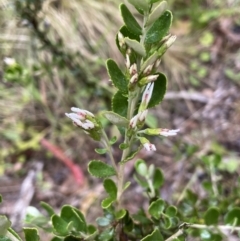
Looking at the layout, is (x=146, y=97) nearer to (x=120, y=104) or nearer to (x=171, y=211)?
(x=120, y=104)

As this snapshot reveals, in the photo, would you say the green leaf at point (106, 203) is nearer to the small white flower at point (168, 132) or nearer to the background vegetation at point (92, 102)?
the small white flower at point (168, 132)

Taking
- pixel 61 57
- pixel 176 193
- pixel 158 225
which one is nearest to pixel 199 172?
pixel 176 193

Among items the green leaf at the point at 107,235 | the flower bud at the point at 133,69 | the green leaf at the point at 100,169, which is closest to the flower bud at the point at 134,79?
the flower bud at the point at 133,69

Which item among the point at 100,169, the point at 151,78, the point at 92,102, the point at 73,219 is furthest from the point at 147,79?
the point at 92,102

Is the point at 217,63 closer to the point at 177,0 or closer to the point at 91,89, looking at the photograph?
the point at 177,0

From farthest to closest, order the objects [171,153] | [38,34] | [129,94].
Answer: [171,153] → [38,34] → [129,94]

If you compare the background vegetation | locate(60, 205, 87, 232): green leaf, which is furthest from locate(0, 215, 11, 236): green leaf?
the background vegetation
